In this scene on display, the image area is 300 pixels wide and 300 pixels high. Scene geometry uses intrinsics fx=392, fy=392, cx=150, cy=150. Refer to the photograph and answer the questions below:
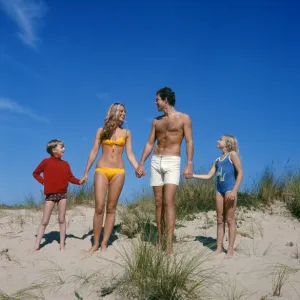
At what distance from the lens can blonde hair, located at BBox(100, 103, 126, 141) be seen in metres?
6.40

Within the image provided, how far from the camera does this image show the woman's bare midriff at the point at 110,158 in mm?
6315

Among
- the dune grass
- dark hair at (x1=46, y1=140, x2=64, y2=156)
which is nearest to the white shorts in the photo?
the dune grass

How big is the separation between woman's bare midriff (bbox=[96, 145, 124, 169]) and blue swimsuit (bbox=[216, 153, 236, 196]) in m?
1.58

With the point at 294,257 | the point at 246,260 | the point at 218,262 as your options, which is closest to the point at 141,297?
the point at 218,262

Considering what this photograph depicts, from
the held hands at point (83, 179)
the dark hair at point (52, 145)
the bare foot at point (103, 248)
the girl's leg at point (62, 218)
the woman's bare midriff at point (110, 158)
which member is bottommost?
the bare foot at point (103, 248)

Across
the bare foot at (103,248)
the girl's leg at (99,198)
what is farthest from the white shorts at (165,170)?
the bare foot at (103,248)

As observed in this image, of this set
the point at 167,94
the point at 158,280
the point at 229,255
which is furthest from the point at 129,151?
the point at 158,280

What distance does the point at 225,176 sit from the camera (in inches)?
241

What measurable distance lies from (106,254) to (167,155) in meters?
1.84

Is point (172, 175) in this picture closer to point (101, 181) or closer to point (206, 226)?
point (101, 181)

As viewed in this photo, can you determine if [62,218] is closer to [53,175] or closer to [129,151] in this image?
[53,175]

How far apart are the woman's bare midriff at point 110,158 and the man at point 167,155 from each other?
34 centimetres

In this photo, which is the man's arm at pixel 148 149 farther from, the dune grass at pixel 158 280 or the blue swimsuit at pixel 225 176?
the dune grass at pixel 158 280

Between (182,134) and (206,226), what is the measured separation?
9.33 feet
